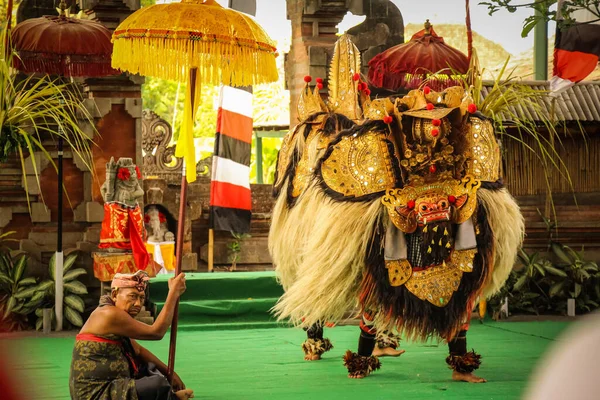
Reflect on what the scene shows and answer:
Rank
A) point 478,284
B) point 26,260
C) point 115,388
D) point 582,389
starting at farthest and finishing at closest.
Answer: point 26,260 → point 478,284 → point 115,388 → point 582,389

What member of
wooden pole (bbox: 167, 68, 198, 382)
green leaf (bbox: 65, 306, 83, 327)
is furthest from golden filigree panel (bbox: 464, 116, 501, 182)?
green leaf (bbox: 65, 306, 83, 327)

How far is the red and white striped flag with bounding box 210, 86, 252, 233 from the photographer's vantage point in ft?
30.5

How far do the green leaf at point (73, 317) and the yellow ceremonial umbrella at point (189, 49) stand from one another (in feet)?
10.9

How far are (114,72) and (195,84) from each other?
3.43 meters

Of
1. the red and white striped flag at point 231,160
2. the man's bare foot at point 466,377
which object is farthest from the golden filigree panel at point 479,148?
the red and white striped flag at point 231,160

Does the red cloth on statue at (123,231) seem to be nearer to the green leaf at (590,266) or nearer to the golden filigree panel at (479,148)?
the golden filigree panel at (479,148)

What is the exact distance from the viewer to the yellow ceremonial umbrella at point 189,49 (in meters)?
4.40

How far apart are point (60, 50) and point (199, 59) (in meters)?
3.14

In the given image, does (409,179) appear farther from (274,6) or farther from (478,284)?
(274,6)

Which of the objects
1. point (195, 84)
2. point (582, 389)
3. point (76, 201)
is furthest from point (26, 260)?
point (582, 389)

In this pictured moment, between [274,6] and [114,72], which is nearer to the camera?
[114,72]

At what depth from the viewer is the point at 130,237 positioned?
778cm

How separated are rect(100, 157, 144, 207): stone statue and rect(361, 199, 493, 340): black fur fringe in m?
3.23

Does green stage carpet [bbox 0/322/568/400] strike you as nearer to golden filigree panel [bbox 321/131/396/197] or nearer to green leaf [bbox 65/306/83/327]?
green leaf [bbox 65/306/83/327]
